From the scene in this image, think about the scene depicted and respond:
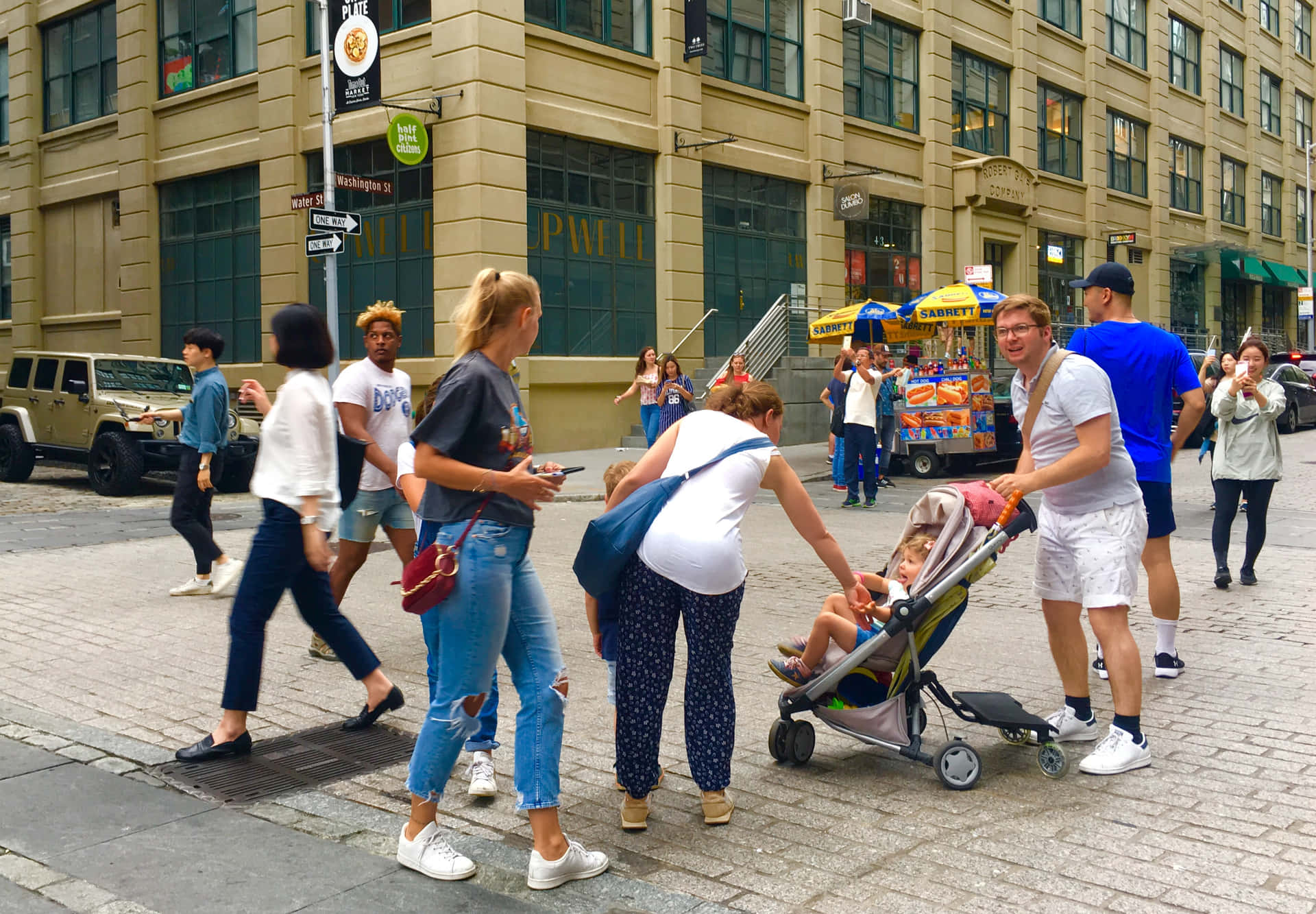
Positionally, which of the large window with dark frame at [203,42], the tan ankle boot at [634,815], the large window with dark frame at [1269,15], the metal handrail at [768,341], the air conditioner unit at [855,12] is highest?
the large window with dark frame at [1269,15]

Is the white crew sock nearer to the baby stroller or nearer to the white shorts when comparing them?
the white shorts

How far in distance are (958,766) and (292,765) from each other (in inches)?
104

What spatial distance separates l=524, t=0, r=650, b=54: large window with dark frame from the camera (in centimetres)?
2038

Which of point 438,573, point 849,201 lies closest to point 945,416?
point 849,201

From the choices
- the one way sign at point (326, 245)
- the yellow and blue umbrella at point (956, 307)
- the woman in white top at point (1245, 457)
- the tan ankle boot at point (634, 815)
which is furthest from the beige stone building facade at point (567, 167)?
the tan ankle boot at point (634, 815)

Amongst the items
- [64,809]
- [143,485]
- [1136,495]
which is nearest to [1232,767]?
[1136,495]

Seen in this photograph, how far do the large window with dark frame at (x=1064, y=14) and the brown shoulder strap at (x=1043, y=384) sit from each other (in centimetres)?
3135

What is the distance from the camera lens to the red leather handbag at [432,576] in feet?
12.1

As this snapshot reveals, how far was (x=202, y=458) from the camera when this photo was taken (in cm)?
825

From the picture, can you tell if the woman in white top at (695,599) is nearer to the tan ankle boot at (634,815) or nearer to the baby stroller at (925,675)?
the tan ankle boot at (634,815)

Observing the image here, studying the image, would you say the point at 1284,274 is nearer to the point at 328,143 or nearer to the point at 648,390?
the point at 648,390

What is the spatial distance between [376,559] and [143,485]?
8.53 meters

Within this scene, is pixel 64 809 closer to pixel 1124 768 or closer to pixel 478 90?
pixel 1124 768

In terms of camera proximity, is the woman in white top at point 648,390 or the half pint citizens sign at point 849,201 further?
the half pint citizens sign at point 849,201
